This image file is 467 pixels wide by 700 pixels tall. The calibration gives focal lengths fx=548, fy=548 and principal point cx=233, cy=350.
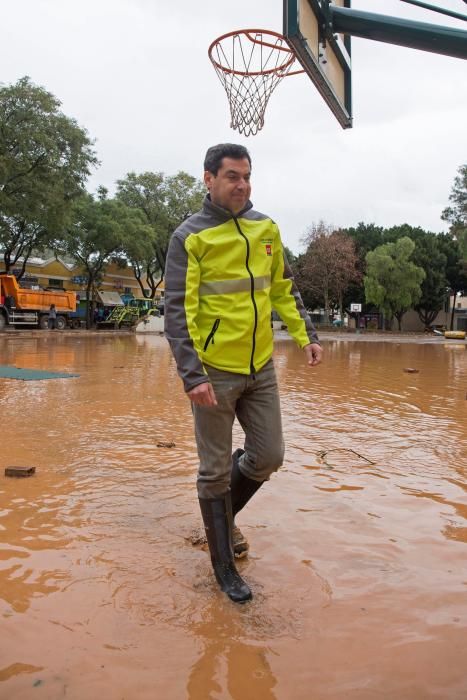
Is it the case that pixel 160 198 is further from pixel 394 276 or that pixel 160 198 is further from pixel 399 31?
pixel 399 31

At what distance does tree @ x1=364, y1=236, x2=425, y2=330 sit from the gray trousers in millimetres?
43214

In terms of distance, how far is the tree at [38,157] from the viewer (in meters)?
23.1

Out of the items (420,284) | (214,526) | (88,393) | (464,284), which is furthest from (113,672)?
(464,284)

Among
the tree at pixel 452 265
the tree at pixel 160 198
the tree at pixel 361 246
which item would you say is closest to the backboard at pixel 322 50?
the tree at pixel 160 198

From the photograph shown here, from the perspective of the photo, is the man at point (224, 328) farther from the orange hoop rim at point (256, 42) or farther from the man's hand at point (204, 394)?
the orange hoop rim at point (256, 42)

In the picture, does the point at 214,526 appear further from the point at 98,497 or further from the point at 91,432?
the point at 91,432

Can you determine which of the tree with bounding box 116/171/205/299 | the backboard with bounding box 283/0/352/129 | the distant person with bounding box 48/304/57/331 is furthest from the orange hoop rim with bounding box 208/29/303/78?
the tree with bounding box 116/171/205/299

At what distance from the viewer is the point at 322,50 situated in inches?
181

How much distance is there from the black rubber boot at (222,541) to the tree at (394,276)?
43.4 meters

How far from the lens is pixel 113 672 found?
69.4 inches

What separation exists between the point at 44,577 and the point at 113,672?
77 centimetres

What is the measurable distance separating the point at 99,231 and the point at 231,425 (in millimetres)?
35184

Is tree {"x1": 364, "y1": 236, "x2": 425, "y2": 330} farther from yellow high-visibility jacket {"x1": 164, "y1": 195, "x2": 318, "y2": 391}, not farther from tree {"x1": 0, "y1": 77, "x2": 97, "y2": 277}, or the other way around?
yellow high-visibility jacket {"x1": 164, "y1": 195, "x2": 318, "y2": 391}

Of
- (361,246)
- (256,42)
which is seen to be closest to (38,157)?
(256,42)
